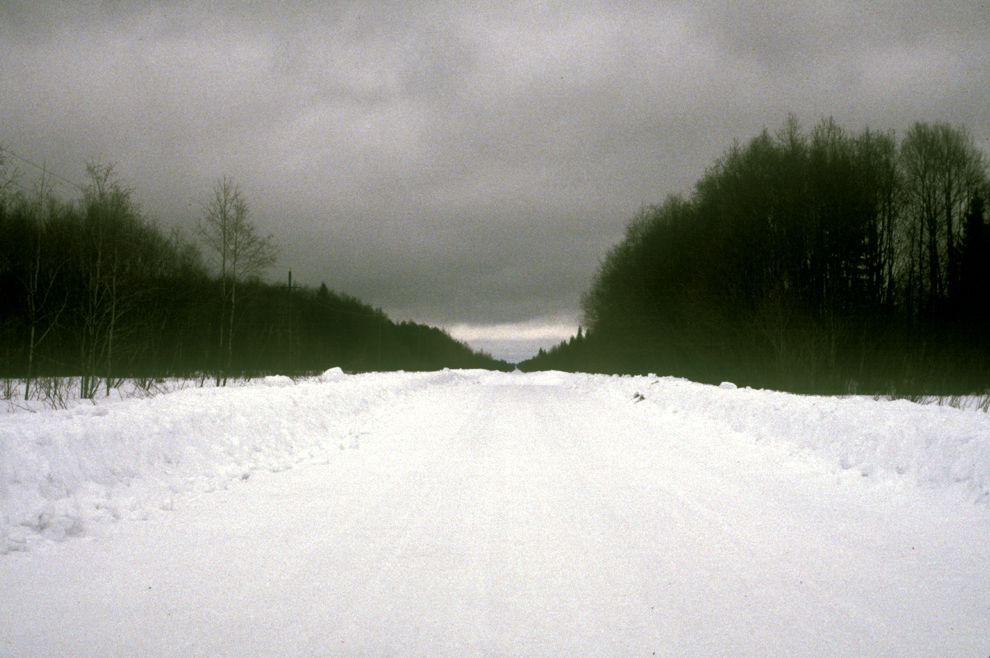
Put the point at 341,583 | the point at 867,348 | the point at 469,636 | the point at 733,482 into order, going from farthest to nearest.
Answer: the point at 867,348 < the point at 733,482 < the point at 341,583 < the point at 469,636

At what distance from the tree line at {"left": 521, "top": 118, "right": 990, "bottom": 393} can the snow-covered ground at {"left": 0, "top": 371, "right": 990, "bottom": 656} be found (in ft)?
70.1

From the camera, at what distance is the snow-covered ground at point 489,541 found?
3.27 m

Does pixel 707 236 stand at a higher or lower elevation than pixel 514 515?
higher

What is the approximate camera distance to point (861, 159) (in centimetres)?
2905

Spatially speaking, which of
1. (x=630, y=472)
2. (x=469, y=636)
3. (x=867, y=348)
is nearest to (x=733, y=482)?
A: (x=630, y=472)

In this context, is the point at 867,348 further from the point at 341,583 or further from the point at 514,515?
the point at 341,583

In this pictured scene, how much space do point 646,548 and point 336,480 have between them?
15.2 ft

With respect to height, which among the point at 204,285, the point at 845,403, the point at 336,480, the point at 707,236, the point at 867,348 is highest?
the point at 707,236

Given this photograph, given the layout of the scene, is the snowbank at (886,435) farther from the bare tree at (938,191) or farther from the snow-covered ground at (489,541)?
the bare tree at (938,191)

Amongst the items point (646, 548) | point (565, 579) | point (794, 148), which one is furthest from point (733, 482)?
point (794, 148)

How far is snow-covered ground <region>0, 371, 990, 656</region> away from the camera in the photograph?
3.27 metres

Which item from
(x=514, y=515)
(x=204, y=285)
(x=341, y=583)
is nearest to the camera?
(x=341, y=583)

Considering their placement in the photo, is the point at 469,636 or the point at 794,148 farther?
the point at 794,148

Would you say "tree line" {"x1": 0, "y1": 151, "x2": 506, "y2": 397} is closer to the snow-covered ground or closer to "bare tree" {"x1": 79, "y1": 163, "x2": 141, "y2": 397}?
"bare tree" {"x1": 79, "y1": 163, "x2": 141, "y2": 397}
